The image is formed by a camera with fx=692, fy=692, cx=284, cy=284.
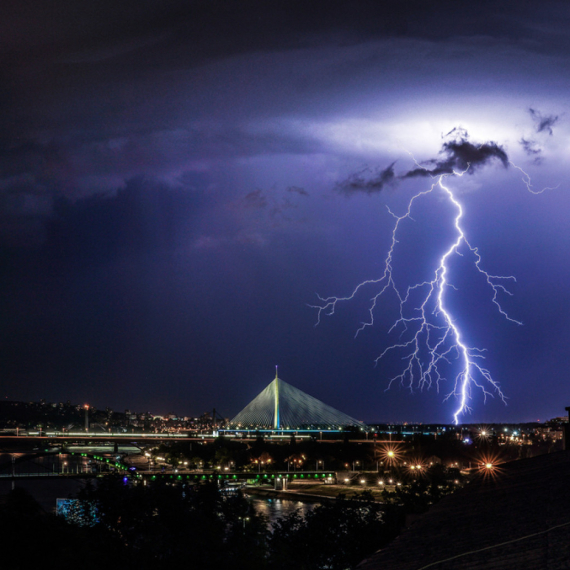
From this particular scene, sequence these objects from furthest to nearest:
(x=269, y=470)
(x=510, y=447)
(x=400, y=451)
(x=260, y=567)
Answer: (x=400, y=451), (x=510, y=447), (x=269, y=470), (x=260, y=567)

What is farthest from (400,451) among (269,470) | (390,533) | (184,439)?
(390,533)

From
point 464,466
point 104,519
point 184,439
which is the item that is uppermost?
point 184,439

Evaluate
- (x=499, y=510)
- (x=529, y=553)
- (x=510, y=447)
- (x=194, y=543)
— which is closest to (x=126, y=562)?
(x=194, y=543)

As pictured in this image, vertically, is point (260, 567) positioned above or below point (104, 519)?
below

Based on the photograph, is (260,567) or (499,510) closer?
(499,510)

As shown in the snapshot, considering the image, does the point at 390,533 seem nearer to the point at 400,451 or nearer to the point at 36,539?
the point at 36,539

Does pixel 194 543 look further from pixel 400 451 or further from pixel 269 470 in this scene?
pixel 400 451

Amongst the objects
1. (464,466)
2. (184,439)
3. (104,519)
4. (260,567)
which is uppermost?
(184,439)

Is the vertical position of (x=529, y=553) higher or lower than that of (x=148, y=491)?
lower

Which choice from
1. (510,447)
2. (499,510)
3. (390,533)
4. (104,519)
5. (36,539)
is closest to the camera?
(499,510)
